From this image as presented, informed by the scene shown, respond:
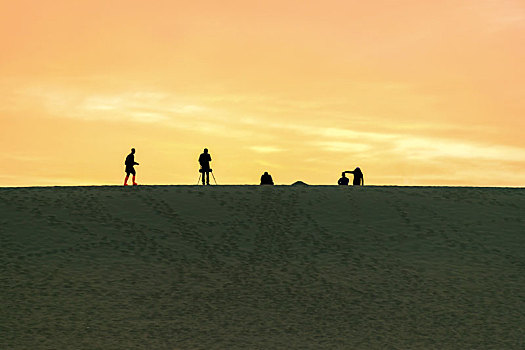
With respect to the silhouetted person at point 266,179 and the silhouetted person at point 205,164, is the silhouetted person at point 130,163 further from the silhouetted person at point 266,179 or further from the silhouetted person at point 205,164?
the silhouetted person at point 266,179

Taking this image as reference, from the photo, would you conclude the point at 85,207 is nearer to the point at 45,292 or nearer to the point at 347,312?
the point at 45,292

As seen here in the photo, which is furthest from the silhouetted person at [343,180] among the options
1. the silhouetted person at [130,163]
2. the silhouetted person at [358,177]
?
the silhouetted person at [130,163]

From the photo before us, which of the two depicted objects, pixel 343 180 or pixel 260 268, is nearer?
pixel 260 268

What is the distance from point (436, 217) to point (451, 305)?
31.7 ft

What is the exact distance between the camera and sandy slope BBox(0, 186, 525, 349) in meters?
19.5

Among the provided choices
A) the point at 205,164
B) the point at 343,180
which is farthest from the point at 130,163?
the point at 343,180

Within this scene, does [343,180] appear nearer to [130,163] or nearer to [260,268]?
[130,163]

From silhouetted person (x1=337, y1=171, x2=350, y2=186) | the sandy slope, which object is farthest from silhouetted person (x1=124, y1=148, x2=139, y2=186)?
silhouetted person (x1=337, y1=171, x2=350, y2=186)

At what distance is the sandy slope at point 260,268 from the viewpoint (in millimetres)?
19500

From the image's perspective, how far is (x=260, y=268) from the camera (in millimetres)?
24891

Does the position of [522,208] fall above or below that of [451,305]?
above

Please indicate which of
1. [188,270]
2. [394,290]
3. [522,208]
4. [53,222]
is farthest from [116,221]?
[522,208]

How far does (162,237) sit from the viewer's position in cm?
2778

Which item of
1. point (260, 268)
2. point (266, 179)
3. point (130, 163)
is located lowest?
point (260, 268)
